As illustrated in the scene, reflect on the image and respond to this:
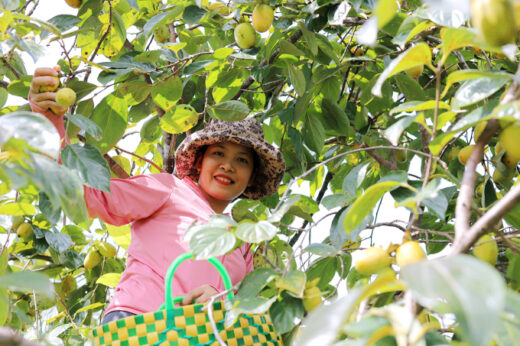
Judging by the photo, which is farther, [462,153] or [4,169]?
[462,153]

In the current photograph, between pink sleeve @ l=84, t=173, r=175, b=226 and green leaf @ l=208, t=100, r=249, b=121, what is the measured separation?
274 millimetres

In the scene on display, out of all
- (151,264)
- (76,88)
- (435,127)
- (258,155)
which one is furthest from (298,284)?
(258,155)

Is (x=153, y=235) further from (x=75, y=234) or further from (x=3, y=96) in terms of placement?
(x=75, y=234)

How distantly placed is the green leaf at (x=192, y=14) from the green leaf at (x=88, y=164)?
0.63m

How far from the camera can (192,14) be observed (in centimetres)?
190

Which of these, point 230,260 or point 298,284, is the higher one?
point 298,284

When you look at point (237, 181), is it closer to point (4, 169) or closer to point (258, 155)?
point (258, 155)

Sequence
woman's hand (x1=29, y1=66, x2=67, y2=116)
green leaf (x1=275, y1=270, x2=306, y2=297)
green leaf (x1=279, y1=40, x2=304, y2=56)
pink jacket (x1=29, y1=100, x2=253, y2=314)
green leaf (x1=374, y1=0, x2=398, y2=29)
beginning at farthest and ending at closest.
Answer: green leaf (x1=279, y1=40, x2=304, y2=56) < pink jacket (x1=29, y1=100, x2=253, y2=314) < woman's hand (x1=29, y1=66, x2=67, y2=116) < green leaf (x1=275, y1=270, x2=306, y2=297) < green leaf (x1=374, y1=0, x2=398, y2=29)

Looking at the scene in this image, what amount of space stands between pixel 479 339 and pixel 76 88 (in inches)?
59.0

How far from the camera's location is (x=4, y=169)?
29.2 inches

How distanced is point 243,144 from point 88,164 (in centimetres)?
76

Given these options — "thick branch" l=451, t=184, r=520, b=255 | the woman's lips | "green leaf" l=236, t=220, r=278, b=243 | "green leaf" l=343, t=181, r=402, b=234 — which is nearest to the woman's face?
the woman's lips

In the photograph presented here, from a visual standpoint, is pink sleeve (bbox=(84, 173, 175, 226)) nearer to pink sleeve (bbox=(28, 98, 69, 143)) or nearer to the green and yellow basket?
pink sleeve (bbox=(28, 98, 69, 143))

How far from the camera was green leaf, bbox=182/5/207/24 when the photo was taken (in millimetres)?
1889
